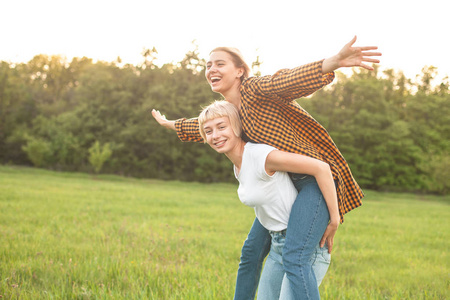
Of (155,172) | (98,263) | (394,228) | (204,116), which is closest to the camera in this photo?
(204,116)

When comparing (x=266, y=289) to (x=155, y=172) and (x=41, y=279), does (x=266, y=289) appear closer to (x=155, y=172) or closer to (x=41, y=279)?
(x=41, y=279)

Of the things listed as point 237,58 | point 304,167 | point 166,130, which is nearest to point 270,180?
point 304,167

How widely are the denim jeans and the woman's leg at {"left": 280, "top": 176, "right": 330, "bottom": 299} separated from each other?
17 cm

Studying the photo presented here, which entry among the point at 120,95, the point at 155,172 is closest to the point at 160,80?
the point at 120,95

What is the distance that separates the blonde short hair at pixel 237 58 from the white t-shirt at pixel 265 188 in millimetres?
710

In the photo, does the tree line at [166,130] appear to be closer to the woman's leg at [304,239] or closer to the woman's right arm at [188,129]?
the woman's right arm at [188,129]

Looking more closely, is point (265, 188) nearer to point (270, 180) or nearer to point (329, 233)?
point (270, 180)

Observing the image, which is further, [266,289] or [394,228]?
[394,228]

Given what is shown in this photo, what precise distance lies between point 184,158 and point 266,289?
33.8m

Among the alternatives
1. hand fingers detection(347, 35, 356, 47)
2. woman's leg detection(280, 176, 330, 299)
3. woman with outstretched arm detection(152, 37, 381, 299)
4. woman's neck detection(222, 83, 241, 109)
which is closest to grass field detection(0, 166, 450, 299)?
woman with outstretched arm detection(152, 37, 381, 299)

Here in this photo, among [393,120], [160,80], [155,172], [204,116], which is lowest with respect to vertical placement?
[155,172]

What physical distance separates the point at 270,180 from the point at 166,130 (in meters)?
34.1

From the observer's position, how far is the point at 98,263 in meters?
4.61

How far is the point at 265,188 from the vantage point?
249 centimetres
